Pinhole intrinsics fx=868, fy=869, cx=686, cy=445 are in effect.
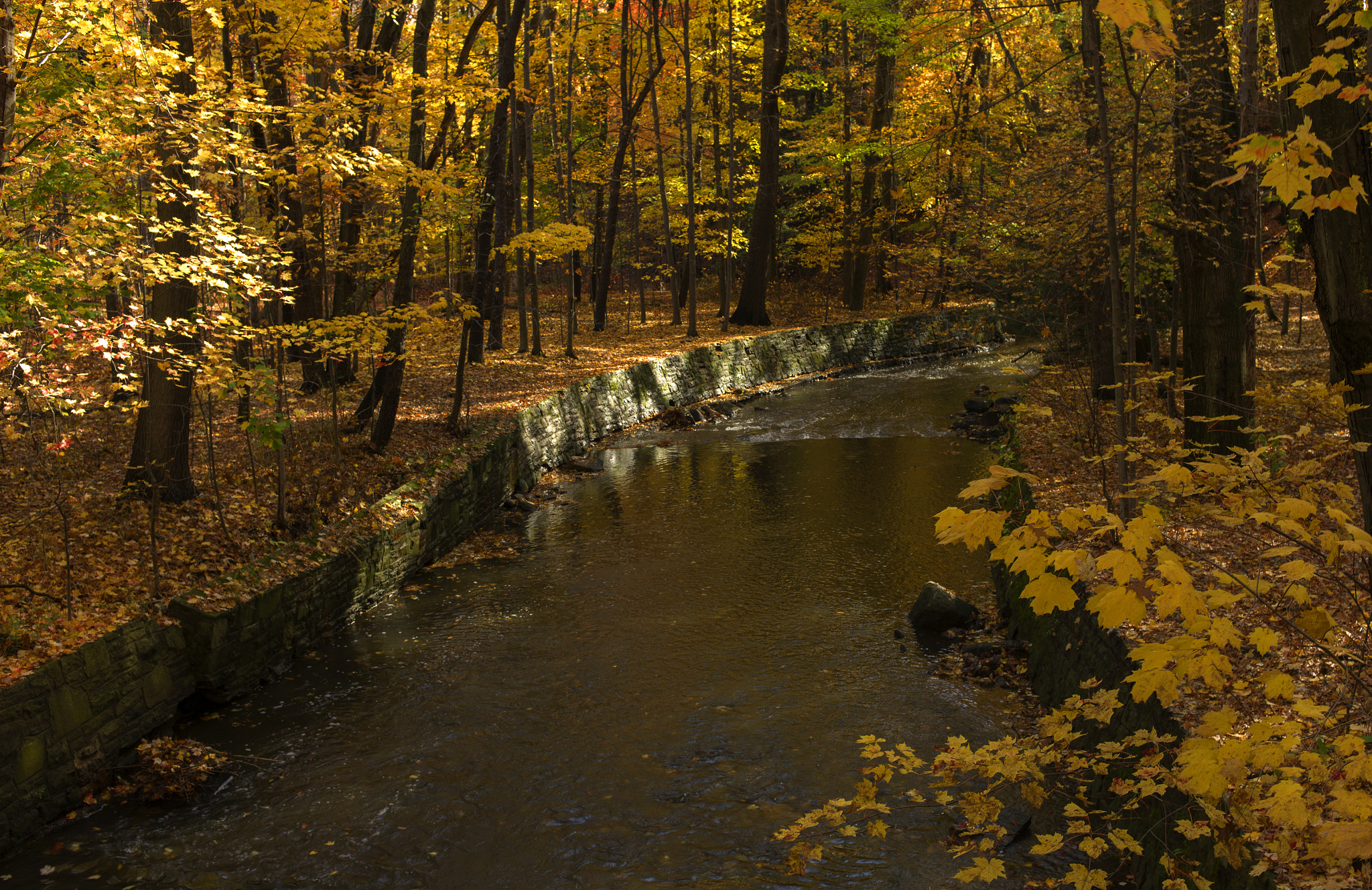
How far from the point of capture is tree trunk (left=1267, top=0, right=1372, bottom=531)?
3547mm

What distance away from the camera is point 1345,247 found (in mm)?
3604

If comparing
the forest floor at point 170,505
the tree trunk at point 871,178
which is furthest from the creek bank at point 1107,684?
the tree trunk at point 871,178

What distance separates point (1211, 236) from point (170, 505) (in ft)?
36.3

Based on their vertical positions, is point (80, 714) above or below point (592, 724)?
above

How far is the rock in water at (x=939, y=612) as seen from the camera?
8961mm

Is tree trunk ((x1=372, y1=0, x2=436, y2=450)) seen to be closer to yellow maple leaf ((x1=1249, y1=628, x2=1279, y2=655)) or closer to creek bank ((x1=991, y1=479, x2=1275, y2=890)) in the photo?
creek bank ((x1=991, y1=479, x2=1275, y2=890))

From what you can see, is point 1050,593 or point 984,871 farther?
point 984,871

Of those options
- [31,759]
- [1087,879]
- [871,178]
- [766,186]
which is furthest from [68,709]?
[871,178]

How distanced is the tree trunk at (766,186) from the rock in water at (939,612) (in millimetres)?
18796

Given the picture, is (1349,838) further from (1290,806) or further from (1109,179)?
(1109,179)

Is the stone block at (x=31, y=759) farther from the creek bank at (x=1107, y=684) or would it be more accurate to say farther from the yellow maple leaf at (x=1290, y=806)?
the yellow maple leaf at (x=1290, y=806)

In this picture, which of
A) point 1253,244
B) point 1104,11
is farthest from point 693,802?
point 1253,244

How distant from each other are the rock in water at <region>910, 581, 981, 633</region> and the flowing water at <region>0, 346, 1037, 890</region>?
1.17 ft

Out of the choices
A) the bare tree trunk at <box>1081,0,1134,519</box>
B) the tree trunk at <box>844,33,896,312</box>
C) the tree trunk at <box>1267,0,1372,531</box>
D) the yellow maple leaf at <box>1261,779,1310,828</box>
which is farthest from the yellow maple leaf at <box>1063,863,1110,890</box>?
the tree trunk at <box>844,33,896,312</box>
